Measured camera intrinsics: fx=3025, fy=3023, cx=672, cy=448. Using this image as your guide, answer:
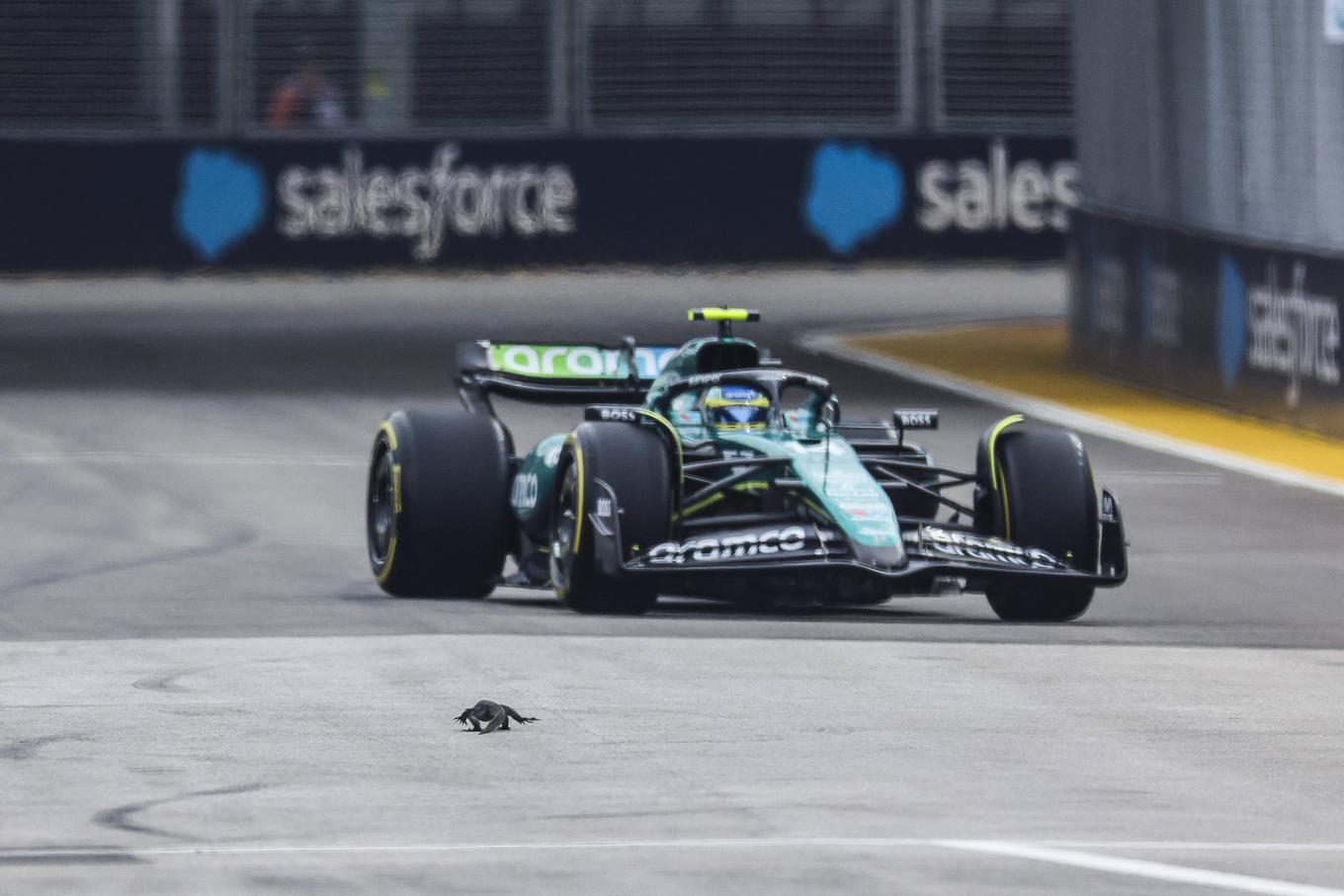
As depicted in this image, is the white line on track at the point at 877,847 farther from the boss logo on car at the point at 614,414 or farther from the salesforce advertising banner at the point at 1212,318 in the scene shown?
the salesforce advertising banner at the point at 1212,318

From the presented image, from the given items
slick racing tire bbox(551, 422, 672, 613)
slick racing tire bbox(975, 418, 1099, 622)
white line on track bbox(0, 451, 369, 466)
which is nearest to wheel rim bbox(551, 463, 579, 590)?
slick racing tire bbox(551, 422, 672, 613)

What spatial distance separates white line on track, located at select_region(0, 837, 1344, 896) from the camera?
7309mm

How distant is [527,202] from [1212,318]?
1234 centimetres

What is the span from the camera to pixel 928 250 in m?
35.2

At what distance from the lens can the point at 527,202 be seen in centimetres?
3394

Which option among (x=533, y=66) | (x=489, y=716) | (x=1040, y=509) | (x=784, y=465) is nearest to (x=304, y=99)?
(x=533, y=66)

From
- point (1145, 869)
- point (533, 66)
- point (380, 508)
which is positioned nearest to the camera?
point (1145, 869)

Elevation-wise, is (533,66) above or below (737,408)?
above

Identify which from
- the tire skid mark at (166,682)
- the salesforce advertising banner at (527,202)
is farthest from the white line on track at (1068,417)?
the tire skid mark at (166,682)

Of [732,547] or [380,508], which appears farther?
[380,508]

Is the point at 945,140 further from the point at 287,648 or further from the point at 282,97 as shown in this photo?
the point at 287,648

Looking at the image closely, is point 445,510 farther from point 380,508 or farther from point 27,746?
point 27,746

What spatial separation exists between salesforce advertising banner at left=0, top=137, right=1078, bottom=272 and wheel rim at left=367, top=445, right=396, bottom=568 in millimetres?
19440

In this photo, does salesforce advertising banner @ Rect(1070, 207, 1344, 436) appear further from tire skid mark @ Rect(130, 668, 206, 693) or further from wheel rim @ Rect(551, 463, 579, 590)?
tire skid mark @ Rect(130, 668, 206, 693)
